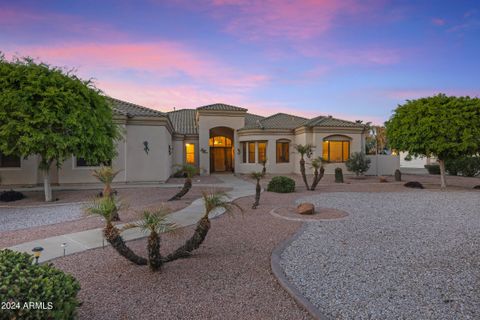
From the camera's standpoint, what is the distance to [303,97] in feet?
89.2

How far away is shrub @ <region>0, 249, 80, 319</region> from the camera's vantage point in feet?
7.66

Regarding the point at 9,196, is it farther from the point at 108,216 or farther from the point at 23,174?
the point at 108,216

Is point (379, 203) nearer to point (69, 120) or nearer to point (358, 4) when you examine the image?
point (358, 4)

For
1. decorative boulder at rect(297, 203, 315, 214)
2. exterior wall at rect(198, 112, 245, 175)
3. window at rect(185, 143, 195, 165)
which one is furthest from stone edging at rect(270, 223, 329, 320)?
window at rect(185, 143, 195, 165)

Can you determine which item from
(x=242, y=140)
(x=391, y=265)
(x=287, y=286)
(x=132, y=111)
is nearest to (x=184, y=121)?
(x=242, y=140)

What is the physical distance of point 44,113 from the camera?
35.8ft

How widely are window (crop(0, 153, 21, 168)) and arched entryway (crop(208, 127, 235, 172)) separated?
16284 millimetres

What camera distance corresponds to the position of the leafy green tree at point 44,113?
35.5 feet

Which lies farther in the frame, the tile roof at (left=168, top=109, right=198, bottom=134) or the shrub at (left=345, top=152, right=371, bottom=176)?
the tile roof at (left=168, top=109, right=198, bottom=134)

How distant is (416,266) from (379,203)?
722 cm

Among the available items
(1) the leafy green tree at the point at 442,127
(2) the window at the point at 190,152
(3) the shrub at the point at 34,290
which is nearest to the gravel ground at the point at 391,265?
(3) the shrub at the point at 34,290

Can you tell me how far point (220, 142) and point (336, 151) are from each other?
39.1 feet

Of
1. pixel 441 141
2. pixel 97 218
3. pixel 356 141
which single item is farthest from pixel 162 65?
pixel 356 141

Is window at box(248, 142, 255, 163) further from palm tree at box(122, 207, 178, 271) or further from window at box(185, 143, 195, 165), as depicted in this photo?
palm tree at box(122, 207, 178, 271)
